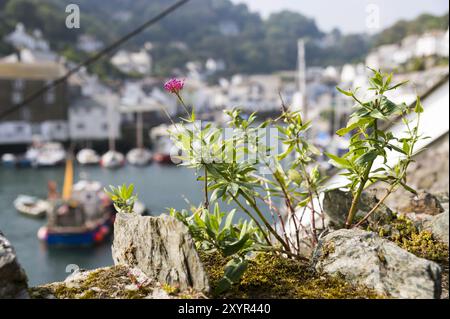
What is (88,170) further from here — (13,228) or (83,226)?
(83,226)

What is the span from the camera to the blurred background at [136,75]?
24469mm

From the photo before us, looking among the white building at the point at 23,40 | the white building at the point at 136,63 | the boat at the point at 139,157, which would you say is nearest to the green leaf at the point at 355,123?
the boat at the point at 139,157

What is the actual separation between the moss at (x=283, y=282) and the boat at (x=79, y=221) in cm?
1451

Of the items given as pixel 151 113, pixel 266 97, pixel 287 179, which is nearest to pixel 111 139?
pixel 151 113

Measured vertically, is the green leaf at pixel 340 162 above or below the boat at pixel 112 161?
above

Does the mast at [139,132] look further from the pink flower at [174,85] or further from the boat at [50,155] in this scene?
the pink flower at [174,85]

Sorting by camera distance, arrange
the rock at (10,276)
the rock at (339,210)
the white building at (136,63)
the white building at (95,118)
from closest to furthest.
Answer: the rock at (10,276)
the rock at (339,210)
the white building at (95,118)
the white building at (136,63)

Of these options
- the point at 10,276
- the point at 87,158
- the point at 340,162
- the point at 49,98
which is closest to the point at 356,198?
the point at 340,162

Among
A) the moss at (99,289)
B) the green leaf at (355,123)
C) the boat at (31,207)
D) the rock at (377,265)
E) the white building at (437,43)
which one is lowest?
the boat at (31,207)

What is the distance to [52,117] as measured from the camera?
31.7m

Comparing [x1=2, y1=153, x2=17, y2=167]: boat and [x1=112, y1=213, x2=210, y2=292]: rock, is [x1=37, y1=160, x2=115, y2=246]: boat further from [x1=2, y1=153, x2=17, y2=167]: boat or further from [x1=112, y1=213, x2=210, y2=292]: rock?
[x1=112, y1=213, x2=210, y2=292]: rock

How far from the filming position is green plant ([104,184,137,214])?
0.83 metres

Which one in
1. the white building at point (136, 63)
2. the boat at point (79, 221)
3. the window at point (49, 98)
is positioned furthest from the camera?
the white building at point (136, 63)

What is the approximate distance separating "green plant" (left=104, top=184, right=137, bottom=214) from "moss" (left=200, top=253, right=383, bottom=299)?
129mm
